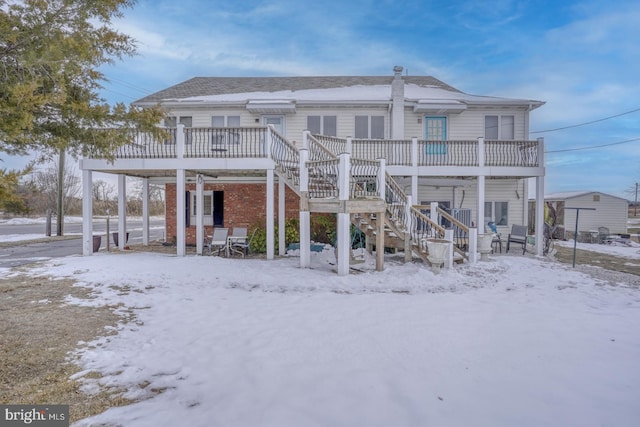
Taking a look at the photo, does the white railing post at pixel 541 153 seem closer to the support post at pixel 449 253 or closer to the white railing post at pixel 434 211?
the white railing post at pixel 434 211

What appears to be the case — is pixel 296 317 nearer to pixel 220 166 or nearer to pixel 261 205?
pixel 220 166

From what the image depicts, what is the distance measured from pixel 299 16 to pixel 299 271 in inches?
632

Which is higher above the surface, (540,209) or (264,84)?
(264,84)

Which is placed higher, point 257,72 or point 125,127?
point 257,72

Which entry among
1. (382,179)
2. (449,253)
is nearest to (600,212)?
(449,253)

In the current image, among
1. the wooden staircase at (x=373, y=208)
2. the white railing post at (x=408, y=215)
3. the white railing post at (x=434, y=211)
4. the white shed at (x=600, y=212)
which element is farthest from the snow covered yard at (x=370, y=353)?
the white shed at (x=600, y=212)

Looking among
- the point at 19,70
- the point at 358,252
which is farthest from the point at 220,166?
the point at 19,70

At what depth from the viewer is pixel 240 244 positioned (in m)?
12.2

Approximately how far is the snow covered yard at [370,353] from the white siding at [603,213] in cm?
1732

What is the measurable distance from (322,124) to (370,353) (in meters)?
12.0

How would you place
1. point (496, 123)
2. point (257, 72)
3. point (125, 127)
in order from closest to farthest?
point (125, 127), point (496, 123), point (257, 72)

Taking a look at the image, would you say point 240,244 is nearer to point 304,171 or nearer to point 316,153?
point 316,153

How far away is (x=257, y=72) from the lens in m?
54.8

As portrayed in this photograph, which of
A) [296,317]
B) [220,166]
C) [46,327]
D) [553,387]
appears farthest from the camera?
[220,166]
